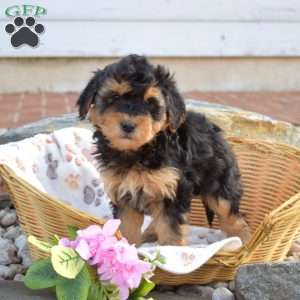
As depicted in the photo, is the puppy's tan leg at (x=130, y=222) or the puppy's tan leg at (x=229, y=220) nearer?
the puppy's tan leg at (x=130, y=222)

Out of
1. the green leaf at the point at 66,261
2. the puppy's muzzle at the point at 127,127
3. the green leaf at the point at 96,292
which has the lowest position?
the green leaf at the point at 96,292

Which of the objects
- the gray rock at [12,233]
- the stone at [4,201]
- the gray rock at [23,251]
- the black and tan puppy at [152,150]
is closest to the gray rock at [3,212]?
the stone at [4,201]

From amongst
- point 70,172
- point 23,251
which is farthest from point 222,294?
point 70,172

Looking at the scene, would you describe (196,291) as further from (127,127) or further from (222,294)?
(127,127)

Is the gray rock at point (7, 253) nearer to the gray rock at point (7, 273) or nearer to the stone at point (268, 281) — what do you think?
the gray rock at point (7, 273)

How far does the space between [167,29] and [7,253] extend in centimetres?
531

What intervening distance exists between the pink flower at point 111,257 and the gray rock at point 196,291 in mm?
766

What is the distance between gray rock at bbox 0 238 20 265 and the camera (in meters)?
4.52

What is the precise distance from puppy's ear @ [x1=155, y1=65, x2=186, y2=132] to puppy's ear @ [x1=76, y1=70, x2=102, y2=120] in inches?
13.0

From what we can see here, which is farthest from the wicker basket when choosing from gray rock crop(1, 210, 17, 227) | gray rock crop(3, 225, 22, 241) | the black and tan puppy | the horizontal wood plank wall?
the horizontal wood plank wall

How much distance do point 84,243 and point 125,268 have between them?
222 millimetres

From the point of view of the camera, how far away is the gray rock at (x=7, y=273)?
4262mm

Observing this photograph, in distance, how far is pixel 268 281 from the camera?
3.55m

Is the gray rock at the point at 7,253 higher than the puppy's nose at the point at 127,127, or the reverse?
the puppy's nose at the point at 127,127
